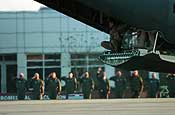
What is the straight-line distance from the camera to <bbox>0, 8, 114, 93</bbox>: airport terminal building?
139ft

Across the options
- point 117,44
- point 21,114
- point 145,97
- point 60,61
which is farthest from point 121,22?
point 60,61

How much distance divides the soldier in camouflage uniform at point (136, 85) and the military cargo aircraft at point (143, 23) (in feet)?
47.4

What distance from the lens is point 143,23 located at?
9.31m

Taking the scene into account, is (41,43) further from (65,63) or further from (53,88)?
(53,88)

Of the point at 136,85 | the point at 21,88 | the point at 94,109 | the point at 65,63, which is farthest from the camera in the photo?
the point at 65,63

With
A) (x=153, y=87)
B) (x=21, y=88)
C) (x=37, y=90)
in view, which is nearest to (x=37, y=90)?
(x=37, y=90)

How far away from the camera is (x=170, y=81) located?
25.0 m

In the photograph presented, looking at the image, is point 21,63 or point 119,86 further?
point 21,63

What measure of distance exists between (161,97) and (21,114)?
1078cm

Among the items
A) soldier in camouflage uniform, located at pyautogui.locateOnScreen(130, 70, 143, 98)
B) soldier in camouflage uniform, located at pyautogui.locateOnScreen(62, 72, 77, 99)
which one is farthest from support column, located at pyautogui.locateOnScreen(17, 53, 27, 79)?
soldier in camouflage uniform, located at pyautogui.locateOnScreen(130, 70, 143, 98)

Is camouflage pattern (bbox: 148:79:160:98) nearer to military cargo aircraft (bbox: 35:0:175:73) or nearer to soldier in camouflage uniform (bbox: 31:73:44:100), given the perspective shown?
soldier in camouflage uniform (bbox: 31:73:44:100)

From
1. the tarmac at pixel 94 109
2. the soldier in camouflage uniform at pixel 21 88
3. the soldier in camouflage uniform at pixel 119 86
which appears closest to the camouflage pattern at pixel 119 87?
the soldier in camouflage uniform at pixel 119 86

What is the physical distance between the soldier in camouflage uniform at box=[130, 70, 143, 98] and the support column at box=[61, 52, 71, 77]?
17019 millimetres

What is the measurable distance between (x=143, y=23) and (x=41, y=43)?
1362 inches
